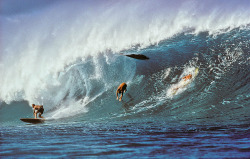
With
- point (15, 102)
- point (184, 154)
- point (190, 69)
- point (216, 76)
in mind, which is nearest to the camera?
point (184, 154)

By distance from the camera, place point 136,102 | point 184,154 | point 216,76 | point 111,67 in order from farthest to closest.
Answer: point 111,67
point 216,76
point 136,102
point 184,154

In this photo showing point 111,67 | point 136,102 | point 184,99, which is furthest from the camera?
point 111,67

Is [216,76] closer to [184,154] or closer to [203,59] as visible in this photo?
[203,59]

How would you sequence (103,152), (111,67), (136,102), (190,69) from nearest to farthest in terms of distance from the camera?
(103,152) → (136,102) → (190,69) → (111,67)

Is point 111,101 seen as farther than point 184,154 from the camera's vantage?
Yes

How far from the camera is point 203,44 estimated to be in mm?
15375

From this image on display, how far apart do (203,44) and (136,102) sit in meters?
7.22

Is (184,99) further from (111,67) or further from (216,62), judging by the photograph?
(111,67)

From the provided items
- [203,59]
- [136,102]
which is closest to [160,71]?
[203,59]

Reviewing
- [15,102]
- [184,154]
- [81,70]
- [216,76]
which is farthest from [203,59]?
[15,102]

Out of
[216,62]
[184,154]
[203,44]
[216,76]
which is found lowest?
[184,154]

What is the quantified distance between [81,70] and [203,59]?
24.1ft

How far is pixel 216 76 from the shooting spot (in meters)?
11.4

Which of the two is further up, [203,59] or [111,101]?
[203,59]
